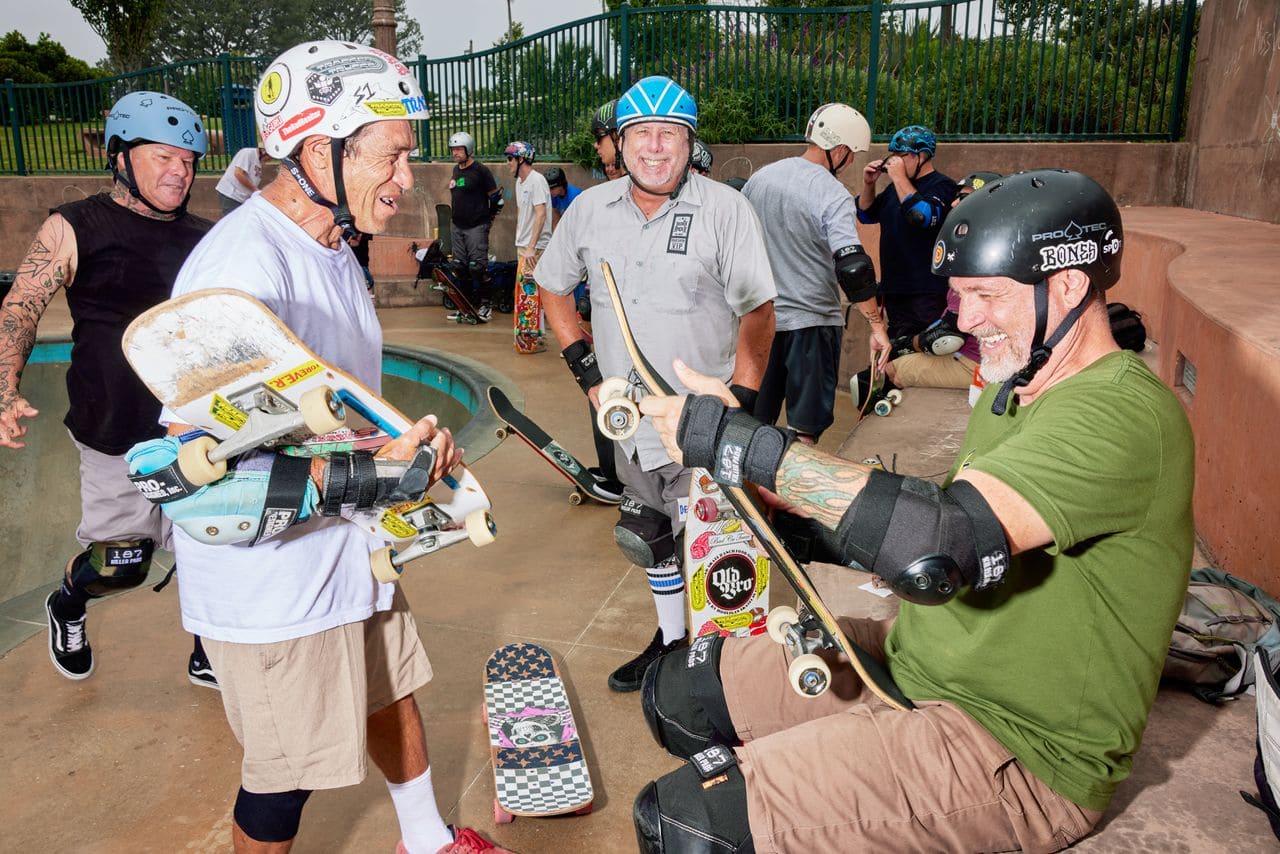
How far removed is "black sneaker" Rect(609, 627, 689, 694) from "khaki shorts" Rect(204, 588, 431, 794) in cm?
142

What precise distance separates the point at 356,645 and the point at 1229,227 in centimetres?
678

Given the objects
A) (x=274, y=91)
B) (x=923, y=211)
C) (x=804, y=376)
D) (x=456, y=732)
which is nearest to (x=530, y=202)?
(x=923, y=211)

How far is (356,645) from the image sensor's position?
7.14 ft

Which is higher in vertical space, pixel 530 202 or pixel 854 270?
pixel 530 202

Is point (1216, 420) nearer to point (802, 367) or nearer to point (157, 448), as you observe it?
point (802, 367)

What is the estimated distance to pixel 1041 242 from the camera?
72.4 inches

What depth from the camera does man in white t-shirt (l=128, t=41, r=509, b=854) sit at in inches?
78.7

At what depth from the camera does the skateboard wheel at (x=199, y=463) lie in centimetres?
171

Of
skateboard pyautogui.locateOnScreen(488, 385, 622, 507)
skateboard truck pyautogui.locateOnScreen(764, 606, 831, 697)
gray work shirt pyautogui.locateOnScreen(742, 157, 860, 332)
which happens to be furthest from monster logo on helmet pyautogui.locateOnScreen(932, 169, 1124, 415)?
skateboard pyautogui.locateOnScreen(488, 385, 622, 507)

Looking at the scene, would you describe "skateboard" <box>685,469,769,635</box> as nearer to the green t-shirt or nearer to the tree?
the green t-shirt

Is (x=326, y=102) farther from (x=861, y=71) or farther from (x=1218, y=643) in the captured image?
(x=861, y=71)

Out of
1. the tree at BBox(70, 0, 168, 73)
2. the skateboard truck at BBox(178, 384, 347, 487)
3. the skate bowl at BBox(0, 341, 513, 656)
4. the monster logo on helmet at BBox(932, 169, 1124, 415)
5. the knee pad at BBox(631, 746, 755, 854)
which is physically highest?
the tree at BBox(70, 0, 168, 73)

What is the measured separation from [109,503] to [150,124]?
1.35 metres

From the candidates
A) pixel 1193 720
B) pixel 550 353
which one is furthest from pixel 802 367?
pixel 550 353
